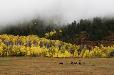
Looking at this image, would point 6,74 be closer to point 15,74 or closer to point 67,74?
point 15,74

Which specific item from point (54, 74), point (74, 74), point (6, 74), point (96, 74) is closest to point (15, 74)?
point (6, 74)

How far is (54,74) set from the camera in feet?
297

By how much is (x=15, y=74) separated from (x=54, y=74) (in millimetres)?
10243

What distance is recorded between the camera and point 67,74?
300ft

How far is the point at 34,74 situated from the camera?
9075 cm

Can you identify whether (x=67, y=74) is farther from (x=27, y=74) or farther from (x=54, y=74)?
(x=27, y=74)

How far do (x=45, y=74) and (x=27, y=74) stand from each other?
15.9ft

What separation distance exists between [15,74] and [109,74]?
973 inches

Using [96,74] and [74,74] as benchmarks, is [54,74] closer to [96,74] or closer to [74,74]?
[74,74]

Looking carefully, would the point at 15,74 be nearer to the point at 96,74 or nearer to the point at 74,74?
the point at 74,74

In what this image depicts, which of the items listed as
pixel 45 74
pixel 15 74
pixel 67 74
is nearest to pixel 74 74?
pixel 67 74

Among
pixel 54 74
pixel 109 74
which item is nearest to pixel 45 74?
pixel 54 74

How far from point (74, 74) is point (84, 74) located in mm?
2717

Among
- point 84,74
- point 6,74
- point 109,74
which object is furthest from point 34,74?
point 109,74
